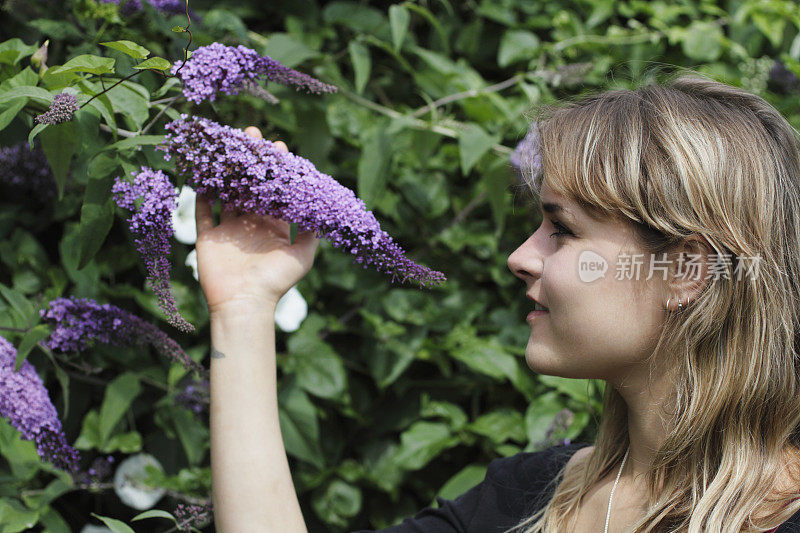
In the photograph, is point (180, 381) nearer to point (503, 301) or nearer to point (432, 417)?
point (432, 417)

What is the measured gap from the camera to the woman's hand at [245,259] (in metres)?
1.15

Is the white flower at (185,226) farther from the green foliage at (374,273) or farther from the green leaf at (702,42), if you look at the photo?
the green leaf at (702,42)

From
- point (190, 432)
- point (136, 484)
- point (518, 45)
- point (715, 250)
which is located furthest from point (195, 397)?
point (518, 45)

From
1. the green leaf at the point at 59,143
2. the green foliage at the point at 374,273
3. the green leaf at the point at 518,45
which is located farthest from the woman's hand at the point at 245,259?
the green leaf at the point at 518,45

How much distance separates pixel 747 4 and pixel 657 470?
169cm

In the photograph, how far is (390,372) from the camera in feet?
6.43

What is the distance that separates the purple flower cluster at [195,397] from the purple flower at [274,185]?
2.32 feet

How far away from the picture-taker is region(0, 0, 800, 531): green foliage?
1714 mm

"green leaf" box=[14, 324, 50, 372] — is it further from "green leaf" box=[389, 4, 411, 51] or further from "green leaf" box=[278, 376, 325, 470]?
"green leaf" box=[389, 4, 411, 51]

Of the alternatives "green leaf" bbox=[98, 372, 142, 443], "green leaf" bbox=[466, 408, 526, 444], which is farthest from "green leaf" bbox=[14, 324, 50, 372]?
"green leaf" bbox=[466, 408, 526, 444]

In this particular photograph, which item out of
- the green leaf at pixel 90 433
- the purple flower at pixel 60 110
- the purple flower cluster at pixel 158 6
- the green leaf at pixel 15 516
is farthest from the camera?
the green leaf at pixel 90 433

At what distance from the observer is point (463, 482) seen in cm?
187

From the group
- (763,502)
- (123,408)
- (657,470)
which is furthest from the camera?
(123,408)

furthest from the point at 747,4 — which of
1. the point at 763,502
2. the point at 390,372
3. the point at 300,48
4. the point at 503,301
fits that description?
the point at 763,502
